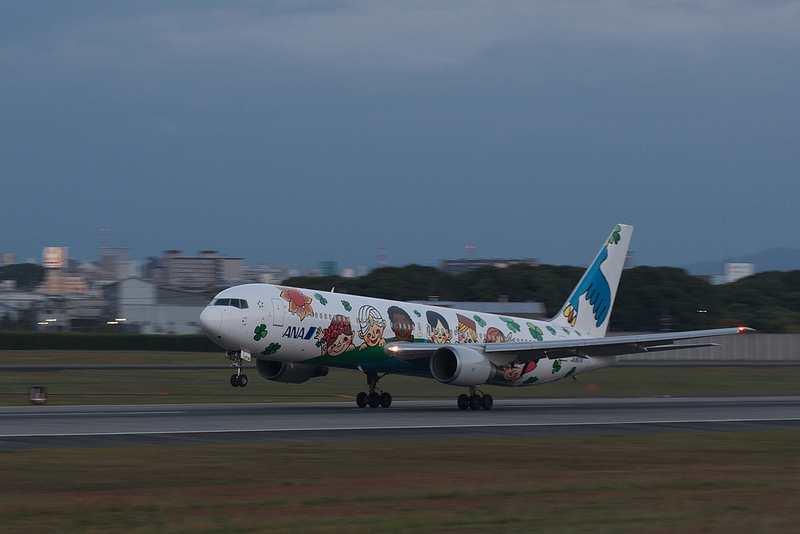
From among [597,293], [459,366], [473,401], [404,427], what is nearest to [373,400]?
[473,401]

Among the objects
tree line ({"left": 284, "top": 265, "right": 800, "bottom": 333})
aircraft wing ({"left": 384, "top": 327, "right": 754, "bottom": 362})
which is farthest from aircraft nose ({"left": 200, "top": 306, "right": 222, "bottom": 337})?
tree line ({"left": 284, "top": 265, "right": 800, "bottom": 333})

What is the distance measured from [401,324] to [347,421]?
29.7ft

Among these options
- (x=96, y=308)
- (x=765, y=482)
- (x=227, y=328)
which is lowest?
(x=765, y=482)

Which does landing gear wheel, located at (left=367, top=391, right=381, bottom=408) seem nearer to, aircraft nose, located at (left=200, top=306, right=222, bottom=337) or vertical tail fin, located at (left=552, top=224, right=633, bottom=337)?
aircraft nose, located at (left=200, top=306, right=222, bottom=337)

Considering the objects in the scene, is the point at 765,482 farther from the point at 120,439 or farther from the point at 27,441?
the point at 27,441

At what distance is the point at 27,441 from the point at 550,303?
12672cm

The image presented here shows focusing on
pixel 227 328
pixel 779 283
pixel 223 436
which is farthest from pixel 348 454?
pixel 779 283

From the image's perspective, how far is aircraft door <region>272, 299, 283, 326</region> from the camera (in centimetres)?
3281

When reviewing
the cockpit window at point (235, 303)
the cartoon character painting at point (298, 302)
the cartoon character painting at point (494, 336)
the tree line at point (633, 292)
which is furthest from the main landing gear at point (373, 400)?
the tree line at point (633, 292)

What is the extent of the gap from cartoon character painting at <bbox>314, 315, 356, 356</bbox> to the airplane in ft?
0.12

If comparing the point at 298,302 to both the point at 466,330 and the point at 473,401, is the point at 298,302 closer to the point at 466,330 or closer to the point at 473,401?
the point at 473,401

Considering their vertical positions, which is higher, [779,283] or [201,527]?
[779,283]

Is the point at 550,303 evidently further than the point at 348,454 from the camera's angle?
Yes

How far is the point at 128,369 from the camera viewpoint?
63.5 meters
